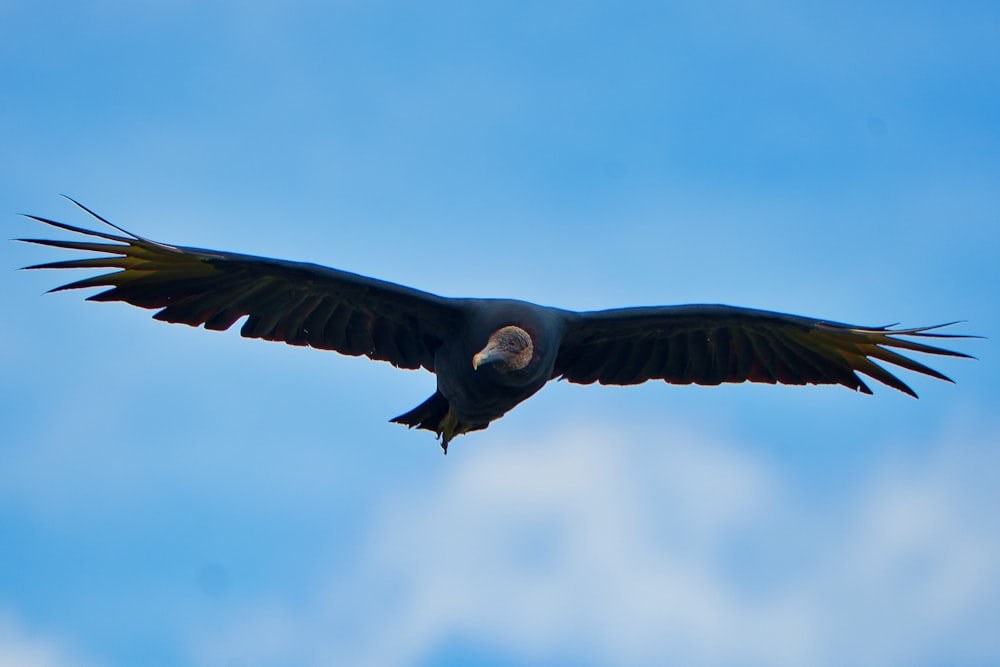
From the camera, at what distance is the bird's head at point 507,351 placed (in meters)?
9.40

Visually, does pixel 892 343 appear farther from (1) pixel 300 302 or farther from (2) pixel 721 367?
(1) pixel 300 302

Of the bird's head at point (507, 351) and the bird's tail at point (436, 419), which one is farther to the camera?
the bird's tail at point (436, 419)

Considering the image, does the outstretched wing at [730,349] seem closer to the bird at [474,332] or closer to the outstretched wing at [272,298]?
the bird at [474,332]

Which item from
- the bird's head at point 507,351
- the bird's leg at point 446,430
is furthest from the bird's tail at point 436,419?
the bird's head at point 507,351

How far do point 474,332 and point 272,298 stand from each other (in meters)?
1.37

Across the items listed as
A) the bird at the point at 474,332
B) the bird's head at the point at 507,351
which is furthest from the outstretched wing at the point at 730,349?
the bird's head at the point at 507,351

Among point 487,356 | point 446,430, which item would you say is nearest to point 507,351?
point 487,356

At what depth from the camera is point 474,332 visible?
9.75 metres

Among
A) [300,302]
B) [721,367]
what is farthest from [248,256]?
[721,367]

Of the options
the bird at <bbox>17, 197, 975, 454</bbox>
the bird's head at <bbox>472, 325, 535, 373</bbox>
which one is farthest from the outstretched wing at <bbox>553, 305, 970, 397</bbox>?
the bird's head at <bbox>472, 325, 535, 373</bbox>

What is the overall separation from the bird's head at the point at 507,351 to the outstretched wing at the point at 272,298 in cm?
49

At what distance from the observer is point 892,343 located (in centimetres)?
1077

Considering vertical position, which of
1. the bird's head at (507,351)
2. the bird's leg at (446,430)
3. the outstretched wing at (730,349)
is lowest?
the bird's leg at (446,430)

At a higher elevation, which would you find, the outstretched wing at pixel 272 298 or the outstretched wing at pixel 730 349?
the outstretched wing at pixel 730 349
